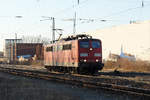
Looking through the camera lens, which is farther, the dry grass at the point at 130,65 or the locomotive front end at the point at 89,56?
the dry grass at the point at 130,65

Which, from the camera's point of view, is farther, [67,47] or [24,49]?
[24,49]

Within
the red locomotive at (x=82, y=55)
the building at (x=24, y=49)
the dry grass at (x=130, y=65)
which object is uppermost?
the building at (x=24, y=49)

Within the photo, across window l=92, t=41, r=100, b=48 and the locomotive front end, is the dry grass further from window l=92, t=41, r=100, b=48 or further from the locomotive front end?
the locomotive front end

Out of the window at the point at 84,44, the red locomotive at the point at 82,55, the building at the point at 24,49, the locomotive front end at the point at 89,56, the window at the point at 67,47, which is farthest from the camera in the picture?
the building at the point at 24,49

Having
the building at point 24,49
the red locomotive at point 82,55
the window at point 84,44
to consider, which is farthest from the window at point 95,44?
the building at point 24,49

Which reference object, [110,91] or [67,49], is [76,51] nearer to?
[67,49]

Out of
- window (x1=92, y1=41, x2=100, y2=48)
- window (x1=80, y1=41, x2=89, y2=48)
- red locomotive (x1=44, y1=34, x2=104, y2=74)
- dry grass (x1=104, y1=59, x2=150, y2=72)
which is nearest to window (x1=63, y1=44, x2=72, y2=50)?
red locomotive (x1=44, y1=34, x2=104, y2=74)

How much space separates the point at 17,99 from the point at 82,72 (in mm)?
12905

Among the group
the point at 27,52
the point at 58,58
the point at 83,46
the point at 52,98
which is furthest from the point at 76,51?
the point at 27,52

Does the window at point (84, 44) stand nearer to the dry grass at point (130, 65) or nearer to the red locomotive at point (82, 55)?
the red locomotive at point (82, 55)

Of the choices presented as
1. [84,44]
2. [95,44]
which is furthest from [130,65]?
[84,44]

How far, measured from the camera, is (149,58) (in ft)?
118

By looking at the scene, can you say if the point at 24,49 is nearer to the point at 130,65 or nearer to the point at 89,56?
the point at 130,65

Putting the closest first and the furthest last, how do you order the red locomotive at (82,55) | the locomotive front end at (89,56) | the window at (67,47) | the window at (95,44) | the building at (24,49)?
the locomotive front end at (89,56) → the red locomotive at (82,55) → the window at (95,44) → the window at (67,47) → the building at (24,49)
